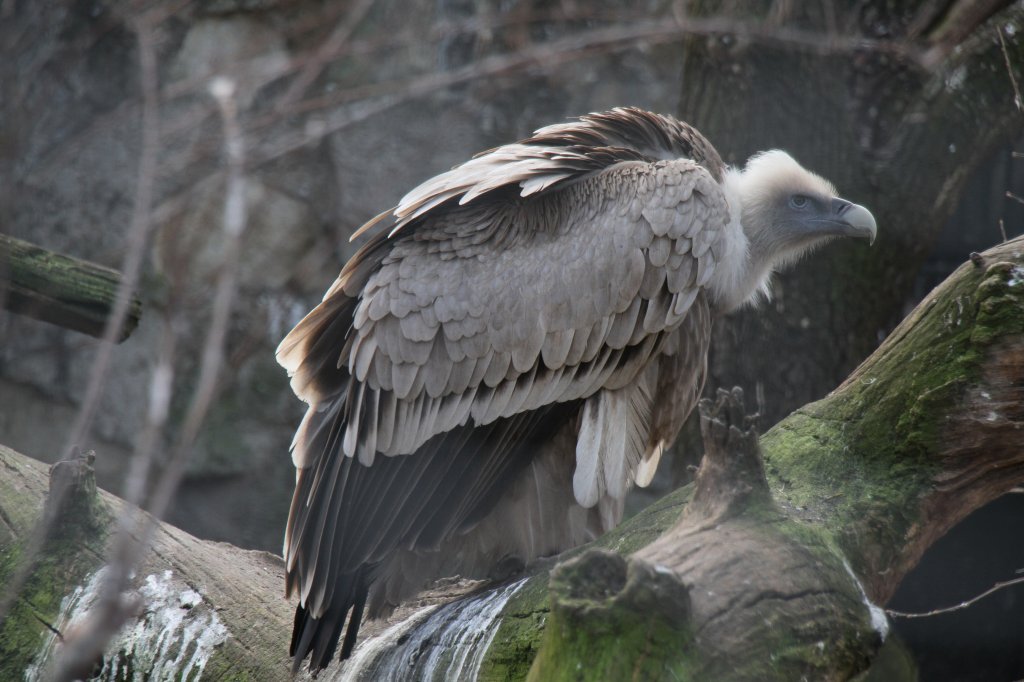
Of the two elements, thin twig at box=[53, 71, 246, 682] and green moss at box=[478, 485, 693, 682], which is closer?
thin twig at box=[53, 71, 246, 682]

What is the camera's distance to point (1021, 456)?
3.01 metres

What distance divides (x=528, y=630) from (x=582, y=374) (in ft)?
3.31

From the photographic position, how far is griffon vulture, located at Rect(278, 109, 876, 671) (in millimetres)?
3674

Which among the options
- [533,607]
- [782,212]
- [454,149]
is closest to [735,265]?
[782,212]

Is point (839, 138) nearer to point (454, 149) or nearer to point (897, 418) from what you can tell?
point (897, 418)

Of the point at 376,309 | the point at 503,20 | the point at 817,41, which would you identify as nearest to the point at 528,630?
the point at 376,309

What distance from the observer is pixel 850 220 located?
4.30 metres

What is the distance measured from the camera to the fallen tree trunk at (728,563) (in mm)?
2273

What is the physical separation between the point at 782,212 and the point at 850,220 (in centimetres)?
26

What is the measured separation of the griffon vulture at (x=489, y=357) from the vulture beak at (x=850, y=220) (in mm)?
601

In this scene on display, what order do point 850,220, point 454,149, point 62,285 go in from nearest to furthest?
point 62,285, point 850,220, point 454,149

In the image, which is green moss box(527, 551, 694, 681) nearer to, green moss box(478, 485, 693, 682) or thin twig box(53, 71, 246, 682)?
green moss box(478, 485, 693, 682)

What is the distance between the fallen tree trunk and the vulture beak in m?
1.16

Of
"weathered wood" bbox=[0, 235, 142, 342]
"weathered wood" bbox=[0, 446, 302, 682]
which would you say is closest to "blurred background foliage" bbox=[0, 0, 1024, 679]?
"weathered wood" bbox=[0, 235, 142, 342]
